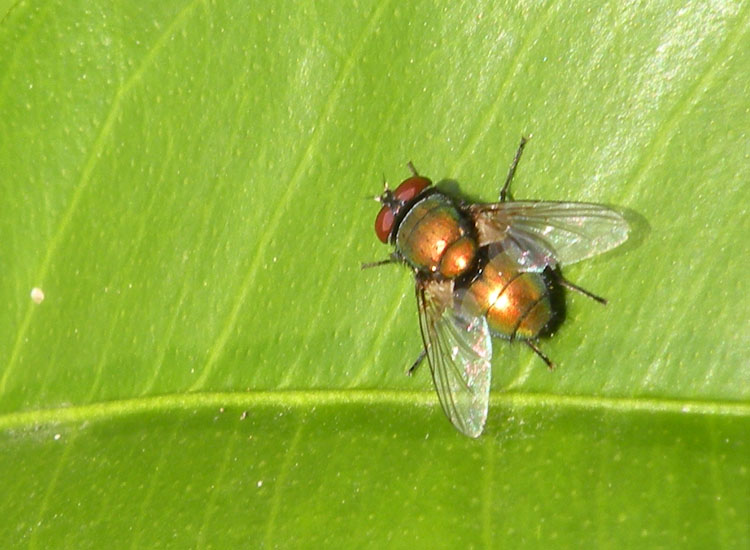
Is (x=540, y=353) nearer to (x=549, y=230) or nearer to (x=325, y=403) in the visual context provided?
(x=549, y=230)

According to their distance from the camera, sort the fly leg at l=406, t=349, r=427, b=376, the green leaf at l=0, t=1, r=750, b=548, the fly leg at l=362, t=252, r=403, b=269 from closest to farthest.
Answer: the green leaf at l=0, t=1, r=750, b=548 → the fly leg at l=406, t=349, r=427, b=376 → the fly leg at l=362, t=252, r=403, b=269

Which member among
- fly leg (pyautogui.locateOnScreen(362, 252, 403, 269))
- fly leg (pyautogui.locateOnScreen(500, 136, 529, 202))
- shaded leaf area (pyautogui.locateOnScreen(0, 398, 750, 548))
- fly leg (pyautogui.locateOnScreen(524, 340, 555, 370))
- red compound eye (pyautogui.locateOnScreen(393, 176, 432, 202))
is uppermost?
fly leg (pyautogui.locateOnScreen(500, 136, 529, 202))

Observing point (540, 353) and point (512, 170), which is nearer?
point (540, 353)

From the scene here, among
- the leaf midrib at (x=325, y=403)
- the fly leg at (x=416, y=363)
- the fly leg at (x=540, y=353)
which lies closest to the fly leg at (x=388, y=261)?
the fly leg at (x=416, y=363)

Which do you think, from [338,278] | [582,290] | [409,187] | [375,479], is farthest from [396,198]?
[375,479]

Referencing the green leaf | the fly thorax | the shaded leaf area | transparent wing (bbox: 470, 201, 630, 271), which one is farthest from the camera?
the fly thorax

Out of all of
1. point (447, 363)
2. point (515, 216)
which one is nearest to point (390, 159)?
point (515, 216)

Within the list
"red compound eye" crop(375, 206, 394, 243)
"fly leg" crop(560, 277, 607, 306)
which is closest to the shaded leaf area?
"fly leg" crop(560, 277, 607, 306)

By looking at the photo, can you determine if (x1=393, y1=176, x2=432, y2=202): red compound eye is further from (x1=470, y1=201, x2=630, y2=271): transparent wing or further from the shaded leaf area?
the shaded leaf area
